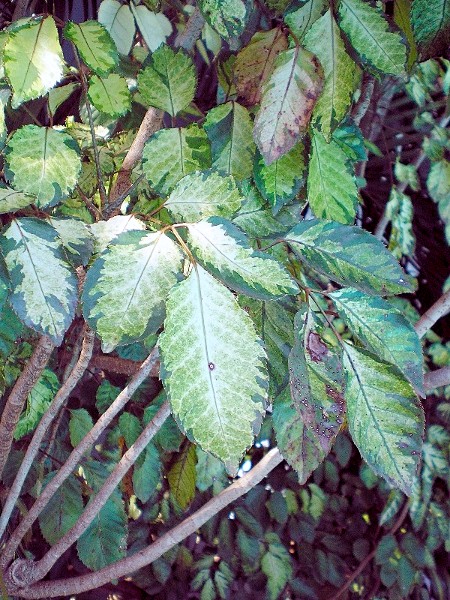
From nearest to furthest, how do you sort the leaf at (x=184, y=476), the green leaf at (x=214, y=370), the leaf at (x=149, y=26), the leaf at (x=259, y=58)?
the green leaf at (x=214, y=370) → the leaf at (x=259, y=58) → the leaf at (x=149, y=26) → the leaf at (x=184, y=476)

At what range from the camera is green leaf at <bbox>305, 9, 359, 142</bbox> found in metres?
0.39

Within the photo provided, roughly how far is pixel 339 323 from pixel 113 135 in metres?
0.70

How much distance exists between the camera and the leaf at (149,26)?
0.54 metres

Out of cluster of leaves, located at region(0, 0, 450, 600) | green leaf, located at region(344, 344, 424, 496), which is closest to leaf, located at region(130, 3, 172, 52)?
cluster of leaves, located at region(0, 0, 450, 600)

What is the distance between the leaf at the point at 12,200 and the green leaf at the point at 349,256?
0.15 m

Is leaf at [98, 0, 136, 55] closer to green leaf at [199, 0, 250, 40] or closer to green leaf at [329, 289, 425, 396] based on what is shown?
green leaf at [199, 0, 250, 40]

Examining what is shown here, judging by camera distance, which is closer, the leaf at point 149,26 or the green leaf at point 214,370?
the green leaf at point 214,370

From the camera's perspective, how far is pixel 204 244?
340 millimetres

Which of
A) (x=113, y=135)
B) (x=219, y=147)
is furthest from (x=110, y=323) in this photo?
(x=113, y=135)

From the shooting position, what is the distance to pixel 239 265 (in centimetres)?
33

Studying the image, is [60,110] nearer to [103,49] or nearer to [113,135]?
[113,135]

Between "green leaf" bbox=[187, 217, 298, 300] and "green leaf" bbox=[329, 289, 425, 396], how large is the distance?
0.18 feet

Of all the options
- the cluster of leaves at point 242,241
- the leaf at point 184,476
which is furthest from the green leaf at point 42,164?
the leaf at point 184,476

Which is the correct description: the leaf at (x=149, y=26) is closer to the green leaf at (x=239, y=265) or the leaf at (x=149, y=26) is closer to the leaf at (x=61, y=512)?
the green leaf at (x=239, y=265)
